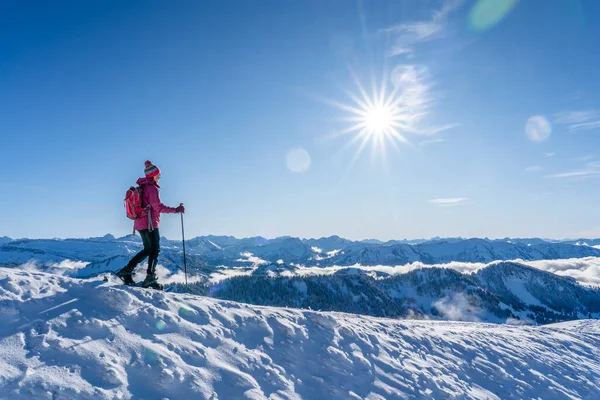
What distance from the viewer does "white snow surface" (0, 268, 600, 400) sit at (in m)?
6.45

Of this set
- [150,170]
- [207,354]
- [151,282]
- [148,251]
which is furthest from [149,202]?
[207,354]

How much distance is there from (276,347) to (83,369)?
205 inches

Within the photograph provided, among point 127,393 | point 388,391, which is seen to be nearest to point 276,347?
point 388,391

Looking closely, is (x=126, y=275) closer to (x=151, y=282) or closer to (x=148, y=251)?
(x=151, y=282)

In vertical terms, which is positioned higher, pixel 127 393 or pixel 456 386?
pixel 127 393

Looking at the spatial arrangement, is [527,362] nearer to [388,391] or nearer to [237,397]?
[388,391]

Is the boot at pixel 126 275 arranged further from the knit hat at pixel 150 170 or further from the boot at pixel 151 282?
the knit hat at pixel 150 170

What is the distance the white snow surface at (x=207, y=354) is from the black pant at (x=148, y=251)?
1.31 metres

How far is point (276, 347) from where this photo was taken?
10070 mm

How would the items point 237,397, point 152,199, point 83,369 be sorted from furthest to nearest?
point 152,199
point 237,397
point 83,369

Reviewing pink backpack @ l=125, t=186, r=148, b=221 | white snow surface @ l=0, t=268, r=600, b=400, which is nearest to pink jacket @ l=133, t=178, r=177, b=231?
pink backpack @ l=125, t=186, r=148, b=221

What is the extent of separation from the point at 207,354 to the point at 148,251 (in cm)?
462

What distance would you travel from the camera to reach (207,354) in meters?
8.42

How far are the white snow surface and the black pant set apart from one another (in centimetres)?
131
